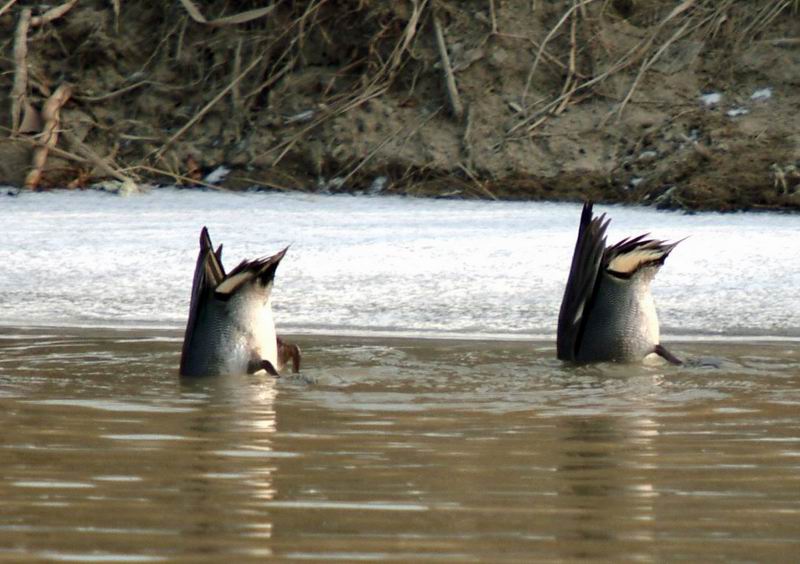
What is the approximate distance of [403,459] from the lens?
13.4ft

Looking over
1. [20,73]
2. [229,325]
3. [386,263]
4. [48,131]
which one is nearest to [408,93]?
[48,131]

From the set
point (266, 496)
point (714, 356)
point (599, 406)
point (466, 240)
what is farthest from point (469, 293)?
point (266, 496)

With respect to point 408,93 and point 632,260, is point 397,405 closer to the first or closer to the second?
point 632,260

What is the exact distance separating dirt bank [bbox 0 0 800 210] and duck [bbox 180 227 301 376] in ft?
19.9

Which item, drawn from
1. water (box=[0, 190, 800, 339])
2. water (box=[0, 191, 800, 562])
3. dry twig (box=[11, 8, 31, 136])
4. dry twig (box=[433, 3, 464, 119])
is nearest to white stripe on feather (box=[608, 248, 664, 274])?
water (box=[0, 191, 800, 562])

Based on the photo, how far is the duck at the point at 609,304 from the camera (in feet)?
21.7

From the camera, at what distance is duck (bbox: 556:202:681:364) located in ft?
21.7

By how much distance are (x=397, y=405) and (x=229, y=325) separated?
1245 millimetres

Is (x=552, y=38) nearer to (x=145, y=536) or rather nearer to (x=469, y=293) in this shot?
(x=469, y=293)

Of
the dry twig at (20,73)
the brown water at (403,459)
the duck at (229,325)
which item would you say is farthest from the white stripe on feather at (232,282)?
the dry twig at (20,73)

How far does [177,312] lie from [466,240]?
2315 millimetres

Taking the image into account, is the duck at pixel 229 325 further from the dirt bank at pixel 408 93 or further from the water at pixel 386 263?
the dirt bank at pixel 408 93

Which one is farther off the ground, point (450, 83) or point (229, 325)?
point (450, 83)

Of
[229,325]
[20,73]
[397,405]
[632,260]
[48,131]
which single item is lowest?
[397,405]
